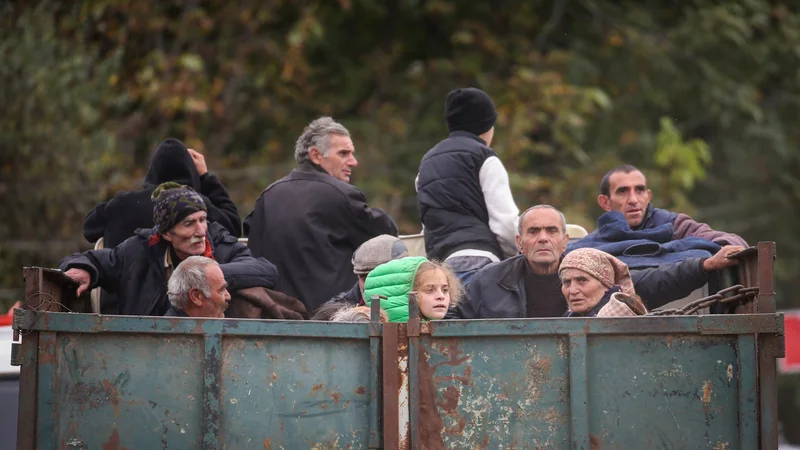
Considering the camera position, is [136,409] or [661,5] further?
[661,5]

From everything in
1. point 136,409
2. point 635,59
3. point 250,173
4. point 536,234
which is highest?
point 635,59

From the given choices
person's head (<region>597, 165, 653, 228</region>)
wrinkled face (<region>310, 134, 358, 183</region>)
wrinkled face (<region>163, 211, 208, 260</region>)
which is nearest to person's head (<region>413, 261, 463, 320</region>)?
wrinkled face (<region>163, 211, 208, 260</region>)

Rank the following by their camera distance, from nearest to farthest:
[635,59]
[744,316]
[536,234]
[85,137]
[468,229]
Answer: [744,316] < [536,234] < [468,229] < [85,137] < [635,59]

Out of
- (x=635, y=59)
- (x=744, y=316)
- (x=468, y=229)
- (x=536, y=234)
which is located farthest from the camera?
(x=635, y=59)

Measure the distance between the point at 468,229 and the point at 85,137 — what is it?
286 inches

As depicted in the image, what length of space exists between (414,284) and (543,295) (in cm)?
86

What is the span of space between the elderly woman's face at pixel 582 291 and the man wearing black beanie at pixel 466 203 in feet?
3.43

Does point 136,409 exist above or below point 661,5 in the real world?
below

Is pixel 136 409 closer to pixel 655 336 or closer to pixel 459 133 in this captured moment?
pixel 655 336

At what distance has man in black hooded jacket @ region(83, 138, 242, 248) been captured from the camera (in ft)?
22.0

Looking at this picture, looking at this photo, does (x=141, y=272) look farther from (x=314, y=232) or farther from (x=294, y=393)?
(x=294, y=393)

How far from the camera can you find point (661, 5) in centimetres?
1644

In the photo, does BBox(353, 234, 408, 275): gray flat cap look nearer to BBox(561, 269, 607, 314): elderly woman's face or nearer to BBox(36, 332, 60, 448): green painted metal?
BBox(561, 269, 607, 314): elderly woman's face

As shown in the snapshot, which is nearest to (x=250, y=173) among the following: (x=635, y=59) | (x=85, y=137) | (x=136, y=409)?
(x=85, y=137)
